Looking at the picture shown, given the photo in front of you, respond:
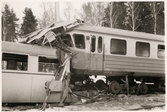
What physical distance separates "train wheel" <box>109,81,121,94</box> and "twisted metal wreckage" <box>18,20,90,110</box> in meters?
2.18

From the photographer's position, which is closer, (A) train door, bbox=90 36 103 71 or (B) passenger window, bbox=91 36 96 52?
(A) train door, bbox=90 36 103 71

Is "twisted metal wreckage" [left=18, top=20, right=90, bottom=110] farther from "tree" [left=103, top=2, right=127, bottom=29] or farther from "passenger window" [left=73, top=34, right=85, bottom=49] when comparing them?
"tree" [left=103, top=2, right=127, bottom=29]

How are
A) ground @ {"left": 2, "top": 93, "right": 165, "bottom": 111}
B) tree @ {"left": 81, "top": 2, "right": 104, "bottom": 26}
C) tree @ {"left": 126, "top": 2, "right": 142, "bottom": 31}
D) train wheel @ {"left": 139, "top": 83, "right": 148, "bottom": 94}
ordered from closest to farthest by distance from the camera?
1. ground @ {"left": 2, "top": 93, "right": 165, "bottom": 111}
2. train wheel @ {"left": 139, "top": 83, "right": 148, "bottom": 94}
3. tree @ {"left": 126, "top": 2, "right": 142, "bottom": 31}
4. tree @ {"left": 81, "top": 2, "right": 104, "bottom": 26}

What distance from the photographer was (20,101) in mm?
7379

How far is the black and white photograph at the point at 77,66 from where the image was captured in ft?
24.4

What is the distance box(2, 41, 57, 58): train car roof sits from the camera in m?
7.28

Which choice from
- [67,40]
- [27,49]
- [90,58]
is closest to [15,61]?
[27,49]

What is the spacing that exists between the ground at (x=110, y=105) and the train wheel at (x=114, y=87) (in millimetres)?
344

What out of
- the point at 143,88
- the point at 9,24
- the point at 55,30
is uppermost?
the point at 9,24

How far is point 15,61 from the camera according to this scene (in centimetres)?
748

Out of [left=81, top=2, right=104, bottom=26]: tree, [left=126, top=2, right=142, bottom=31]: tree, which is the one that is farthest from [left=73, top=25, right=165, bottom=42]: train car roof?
[left=81, top=2, right=104, bottom=26]: tree

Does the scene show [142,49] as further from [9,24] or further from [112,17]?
[112,17]

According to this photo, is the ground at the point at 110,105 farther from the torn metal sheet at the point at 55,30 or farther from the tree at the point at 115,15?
the tree at the point at 115,15

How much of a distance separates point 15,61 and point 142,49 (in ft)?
19.6
